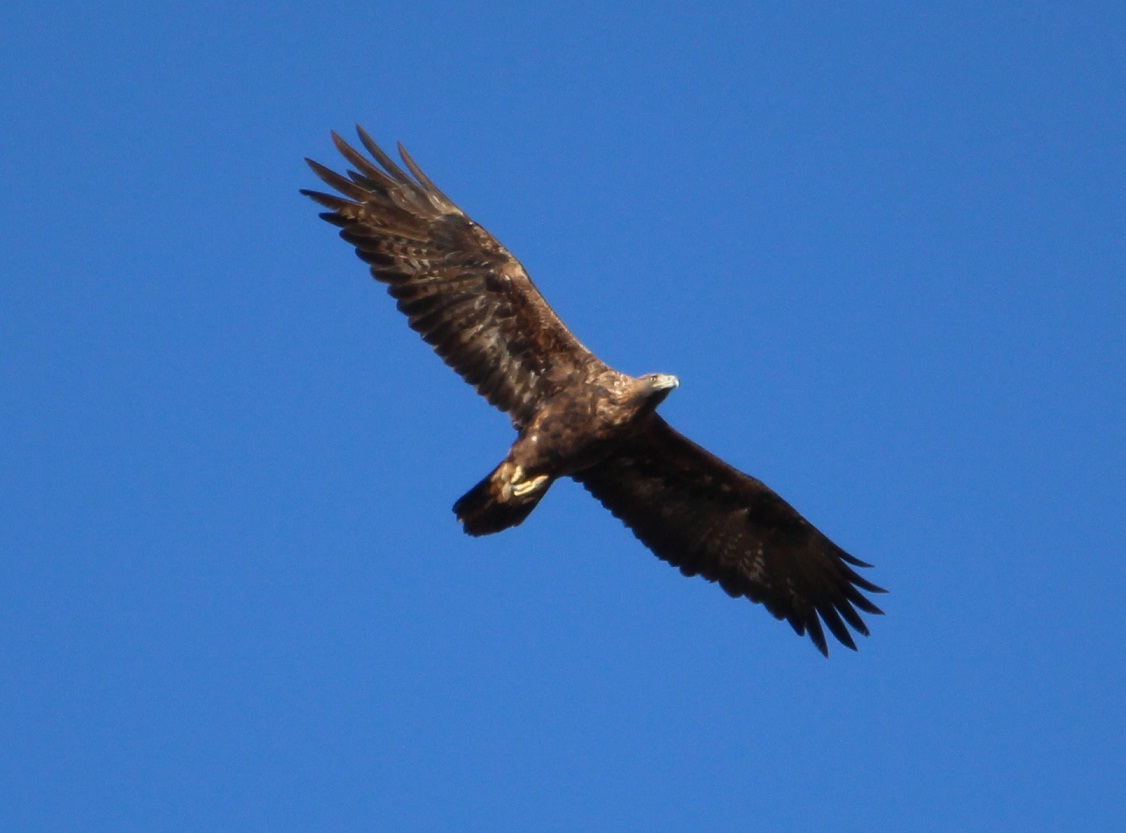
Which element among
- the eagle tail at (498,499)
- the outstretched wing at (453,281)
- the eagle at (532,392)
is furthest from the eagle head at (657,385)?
the eagle tail at (498,499)

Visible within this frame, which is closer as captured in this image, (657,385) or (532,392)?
(657,385)

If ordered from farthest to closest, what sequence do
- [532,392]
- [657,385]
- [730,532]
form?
1. [730,532]
2. [532,392]
3. [657,385]

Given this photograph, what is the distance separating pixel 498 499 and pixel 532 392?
3.27 feet

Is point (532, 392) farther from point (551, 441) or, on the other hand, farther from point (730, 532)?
point (730, 532)

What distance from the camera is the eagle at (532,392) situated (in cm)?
1364

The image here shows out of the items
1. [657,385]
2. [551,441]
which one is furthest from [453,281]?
[657,385]

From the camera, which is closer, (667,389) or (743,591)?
(667,389)

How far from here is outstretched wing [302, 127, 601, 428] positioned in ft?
45.7

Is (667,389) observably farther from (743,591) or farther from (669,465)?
(743,591)

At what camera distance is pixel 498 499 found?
13.6 m

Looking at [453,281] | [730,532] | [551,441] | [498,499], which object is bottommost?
[498,499]

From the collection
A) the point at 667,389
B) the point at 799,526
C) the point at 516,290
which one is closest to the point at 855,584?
the point at 799,526

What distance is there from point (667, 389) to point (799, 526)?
2.57 m

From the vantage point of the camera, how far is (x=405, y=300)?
46.3 ft
